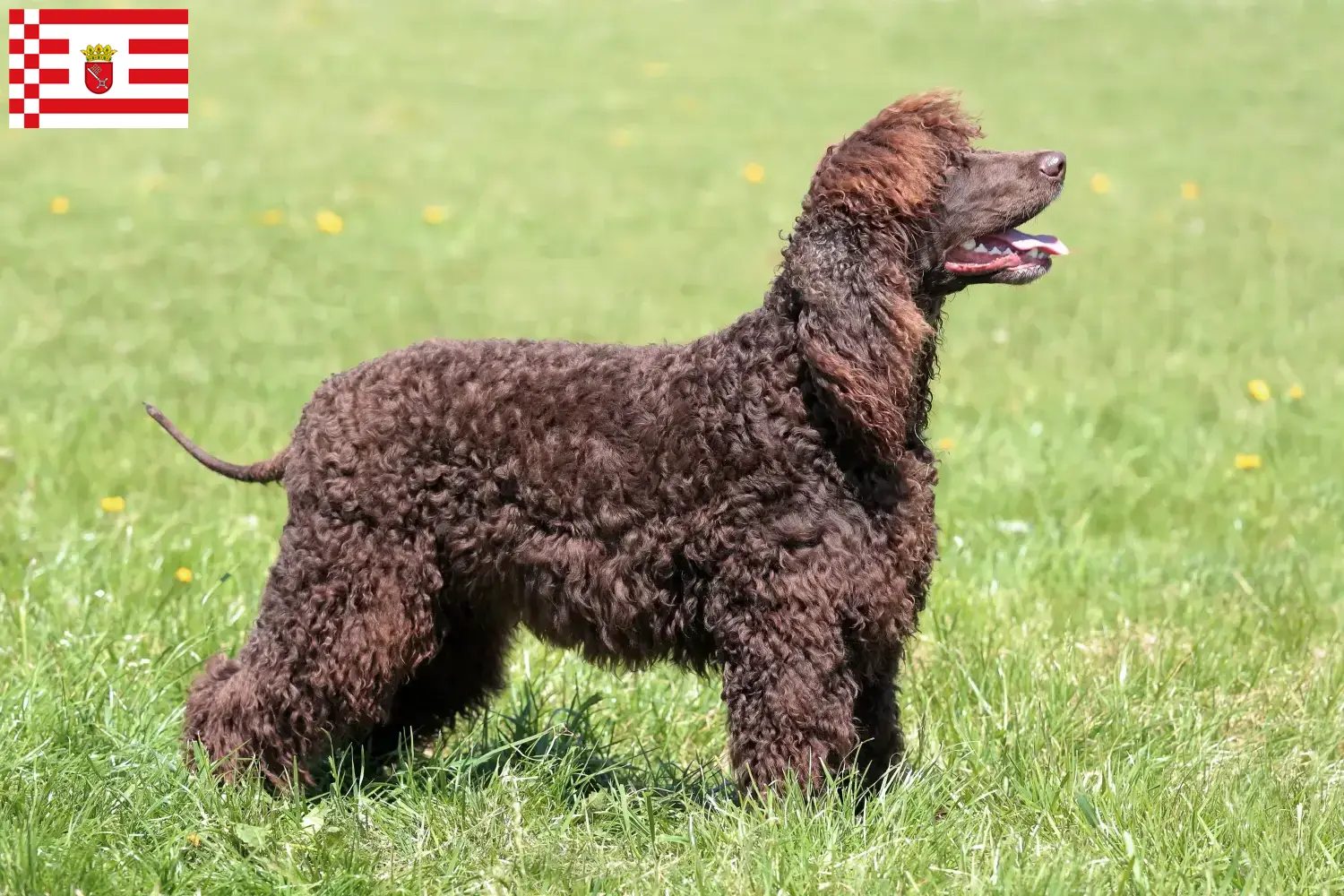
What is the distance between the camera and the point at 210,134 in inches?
530

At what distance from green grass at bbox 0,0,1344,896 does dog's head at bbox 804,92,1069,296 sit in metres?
1.20

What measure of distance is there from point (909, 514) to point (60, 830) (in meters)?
2.00

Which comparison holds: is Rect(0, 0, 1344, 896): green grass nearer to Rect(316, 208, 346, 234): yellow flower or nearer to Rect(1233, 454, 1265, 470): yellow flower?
Rect(1233, 454, 1265, 470): yellow flower

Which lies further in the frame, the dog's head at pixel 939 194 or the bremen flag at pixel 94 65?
the bremen flag at pixel 94 65

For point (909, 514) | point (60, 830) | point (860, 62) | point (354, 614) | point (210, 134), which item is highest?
point (860, 62)

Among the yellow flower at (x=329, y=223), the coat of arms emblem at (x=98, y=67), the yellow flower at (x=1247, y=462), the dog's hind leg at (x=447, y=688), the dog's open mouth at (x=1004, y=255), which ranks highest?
the coat of arms emblem at (x=98, y=67)

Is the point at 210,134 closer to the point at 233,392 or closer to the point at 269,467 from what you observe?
the point at 233,392

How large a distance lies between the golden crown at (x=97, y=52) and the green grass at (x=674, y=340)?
151cm

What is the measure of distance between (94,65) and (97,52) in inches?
6.5

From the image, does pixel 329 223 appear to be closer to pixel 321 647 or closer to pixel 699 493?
pixel 321 647

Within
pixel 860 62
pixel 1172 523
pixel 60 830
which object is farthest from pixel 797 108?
pixel 60 830

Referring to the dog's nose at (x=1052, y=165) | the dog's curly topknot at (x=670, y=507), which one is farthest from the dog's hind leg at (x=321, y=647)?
the dog's nose at (x=1052, y=165)

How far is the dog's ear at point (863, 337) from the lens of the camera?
324 centimetres

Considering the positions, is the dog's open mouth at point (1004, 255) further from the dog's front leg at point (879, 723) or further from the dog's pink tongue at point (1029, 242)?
the dog's front leg at point (879, 723)
